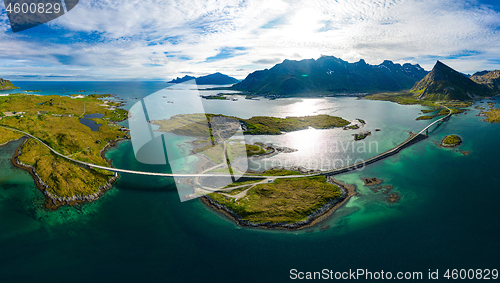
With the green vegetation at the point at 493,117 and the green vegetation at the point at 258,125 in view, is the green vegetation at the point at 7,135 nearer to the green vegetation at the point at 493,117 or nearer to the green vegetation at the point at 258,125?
the green vegetation at the point at 258,125

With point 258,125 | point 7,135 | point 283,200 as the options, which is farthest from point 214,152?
point 7,135

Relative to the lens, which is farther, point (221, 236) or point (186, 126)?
point (186, 126)

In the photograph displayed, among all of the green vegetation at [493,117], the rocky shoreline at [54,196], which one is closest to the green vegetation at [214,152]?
the rocky shoreline at [54,196]

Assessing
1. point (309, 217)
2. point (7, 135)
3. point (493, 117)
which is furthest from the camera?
point (493, 117)

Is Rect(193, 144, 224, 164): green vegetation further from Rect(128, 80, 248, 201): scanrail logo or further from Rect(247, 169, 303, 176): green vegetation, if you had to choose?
Rect(247, 169, 303, 176): green vegetation

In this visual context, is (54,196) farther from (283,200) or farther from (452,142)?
(452,142)
